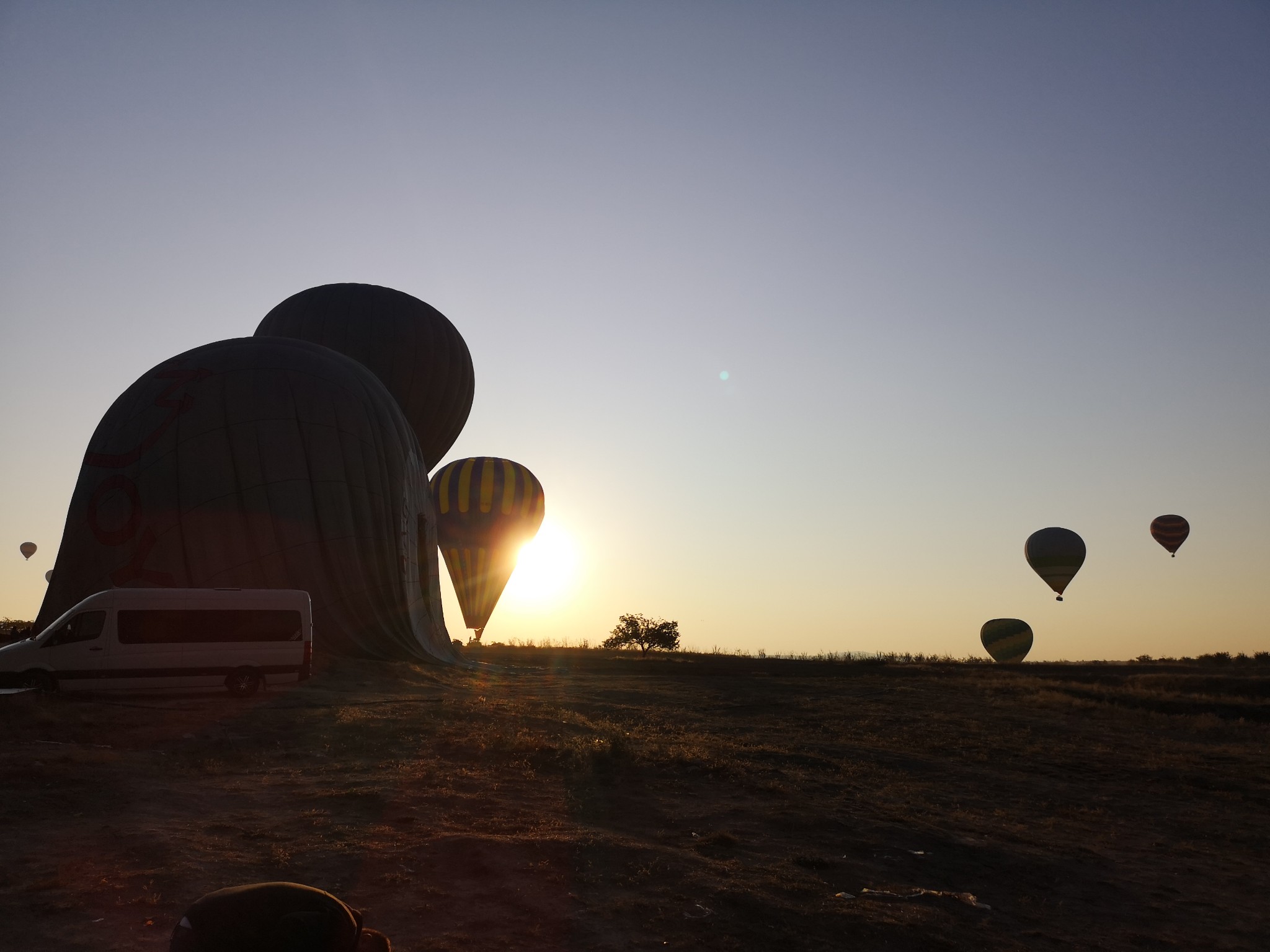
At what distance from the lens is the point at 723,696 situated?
26219mm

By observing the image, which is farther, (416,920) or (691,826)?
(691,826)

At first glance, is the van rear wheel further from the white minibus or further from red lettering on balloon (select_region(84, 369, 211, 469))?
red lettering on balloon (select_region(84, 369, 211, 469))

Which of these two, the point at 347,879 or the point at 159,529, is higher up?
the point at 159,529

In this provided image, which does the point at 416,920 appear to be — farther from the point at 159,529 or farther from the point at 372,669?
the point at 159,529

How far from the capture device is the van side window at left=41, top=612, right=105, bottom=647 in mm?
18469

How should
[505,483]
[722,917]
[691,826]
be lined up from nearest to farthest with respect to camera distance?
[722,917] < [691,826] < [505,483]

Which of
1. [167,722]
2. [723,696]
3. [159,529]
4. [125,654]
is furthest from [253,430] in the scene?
[723,696]

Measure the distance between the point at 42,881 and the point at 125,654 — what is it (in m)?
12.7

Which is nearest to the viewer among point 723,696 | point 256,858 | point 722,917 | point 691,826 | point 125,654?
point 722,917

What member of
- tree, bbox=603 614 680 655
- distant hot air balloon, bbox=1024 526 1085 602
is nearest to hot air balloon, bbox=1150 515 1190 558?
distant hot air balloon, bbox=1024 526 1085 602

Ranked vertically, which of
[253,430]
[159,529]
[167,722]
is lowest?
[167,722]

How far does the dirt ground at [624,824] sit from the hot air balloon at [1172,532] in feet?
151

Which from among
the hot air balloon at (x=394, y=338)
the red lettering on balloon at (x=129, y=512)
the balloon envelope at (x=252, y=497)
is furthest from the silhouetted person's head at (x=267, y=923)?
the hot air balloon at (x=394, y=338)

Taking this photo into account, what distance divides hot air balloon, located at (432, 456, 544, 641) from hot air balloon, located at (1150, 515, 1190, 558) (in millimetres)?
40825
